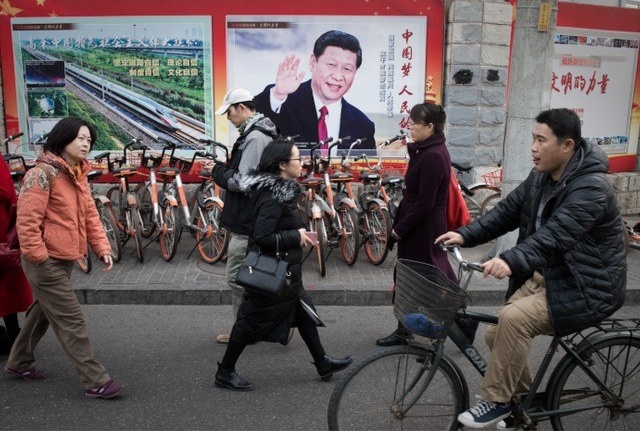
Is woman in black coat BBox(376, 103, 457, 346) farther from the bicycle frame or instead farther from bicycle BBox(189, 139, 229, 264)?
bicycle BBox(189, 139, 229, 264)

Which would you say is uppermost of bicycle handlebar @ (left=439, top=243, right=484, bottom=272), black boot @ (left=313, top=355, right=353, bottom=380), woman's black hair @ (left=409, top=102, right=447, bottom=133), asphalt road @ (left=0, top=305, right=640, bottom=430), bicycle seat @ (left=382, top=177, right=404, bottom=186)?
woman's black hair @ (left=409, top=102, right=447, bottom=133)

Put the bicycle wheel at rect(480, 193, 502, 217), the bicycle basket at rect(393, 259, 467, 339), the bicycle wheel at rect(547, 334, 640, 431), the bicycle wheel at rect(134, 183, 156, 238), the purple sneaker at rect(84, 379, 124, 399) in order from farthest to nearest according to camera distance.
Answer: the bicycle wheel at rect(480, 193, 502, 217) < the bicycle wheel at rect(134, 183, 156, 238) < the purple sneaker at rect(84, 379, 124, 399) < the bicycle wheel at rect(547, 334, 640, 431) < the bicycle basket at rect(393, 259, 467, 339)

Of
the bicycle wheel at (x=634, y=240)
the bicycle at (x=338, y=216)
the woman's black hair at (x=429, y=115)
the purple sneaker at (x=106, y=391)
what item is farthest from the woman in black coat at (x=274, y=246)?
the bicycle wheel at (x=634, y=240)

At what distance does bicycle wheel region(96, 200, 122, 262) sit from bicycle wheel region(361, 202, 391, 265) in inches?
102

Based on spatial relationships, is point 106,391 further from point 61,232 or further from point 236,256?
point 236,256

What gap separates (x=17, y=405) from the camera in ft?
12.6

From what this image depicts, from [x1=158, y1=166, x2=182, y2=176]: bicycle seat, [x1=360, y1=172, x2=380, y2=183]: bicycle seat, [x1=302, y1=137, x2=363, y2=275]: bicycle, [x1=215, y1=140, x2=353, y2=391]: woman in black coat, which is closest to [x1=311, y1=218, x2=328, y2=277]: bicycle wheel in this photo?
[x1=302, y1=137, x2=363, y2=275]: bicycle

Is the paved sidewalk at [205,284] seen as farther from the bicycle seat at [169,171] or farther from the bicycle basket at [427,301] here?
the bicycle basket at [427,301]

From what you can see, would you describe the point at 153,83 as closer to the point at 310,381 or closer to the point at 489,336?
the point at 310,381

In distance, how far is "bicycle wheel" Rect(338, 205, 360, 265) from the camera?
6.46 metres

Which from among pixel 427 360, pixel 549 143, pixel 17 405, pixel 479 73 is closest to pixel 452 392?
pixel 427 360

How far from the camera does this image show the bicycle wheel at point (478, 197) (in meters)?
7.82

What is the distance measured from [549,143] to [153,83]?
20.0 feet

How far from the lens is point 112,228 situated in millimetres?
6488
